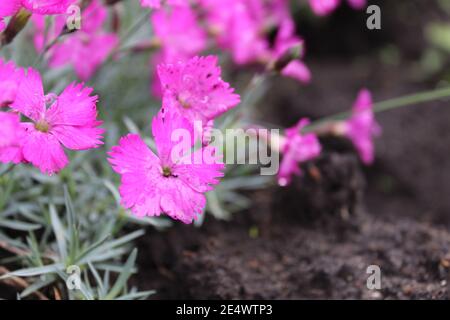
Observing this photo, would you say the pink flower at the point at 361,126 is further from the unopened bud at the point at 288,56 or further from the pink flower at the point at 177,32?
the pink flower at the point at 177,32

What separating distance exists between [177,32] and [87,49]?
282 mm

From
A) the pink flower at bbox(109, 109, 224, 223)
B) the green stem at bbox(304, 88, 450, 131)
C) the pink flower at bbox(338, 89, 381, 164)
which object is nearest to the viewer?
the pink flower at bbox(109, 109, 224, 223)

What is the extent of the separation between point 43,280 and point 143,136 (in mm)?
549

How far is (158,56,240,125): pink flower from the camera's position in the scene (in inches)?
44.6

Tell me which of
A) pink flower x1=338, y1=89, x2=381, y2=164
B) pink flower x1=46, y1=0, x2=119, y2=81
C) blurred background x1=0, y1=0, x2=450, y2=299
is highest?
pink flower x1=46, y1=0, x2=119, y2=81

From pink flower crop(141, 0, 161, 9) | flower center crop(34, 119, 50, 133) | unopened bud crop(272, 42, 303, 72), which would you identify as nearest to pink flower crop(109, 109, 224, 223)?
flower center crop(34, 119, 50, 133)

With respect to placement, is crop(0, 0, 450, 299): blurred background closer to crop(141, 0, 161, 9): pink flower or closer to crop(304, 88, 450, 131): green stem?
crop(304, 88, 450, 131): green stem

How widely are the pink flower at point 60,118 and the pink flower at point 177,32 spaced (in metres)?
0.72

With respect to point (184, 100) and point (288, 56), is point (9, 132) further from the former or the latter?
point (288, 56)

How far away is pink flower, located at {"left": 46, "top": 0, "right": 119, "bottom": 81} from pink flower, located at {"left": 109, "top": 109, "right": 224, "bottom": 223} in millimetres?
700

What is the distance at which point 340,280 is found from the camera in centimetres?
143
